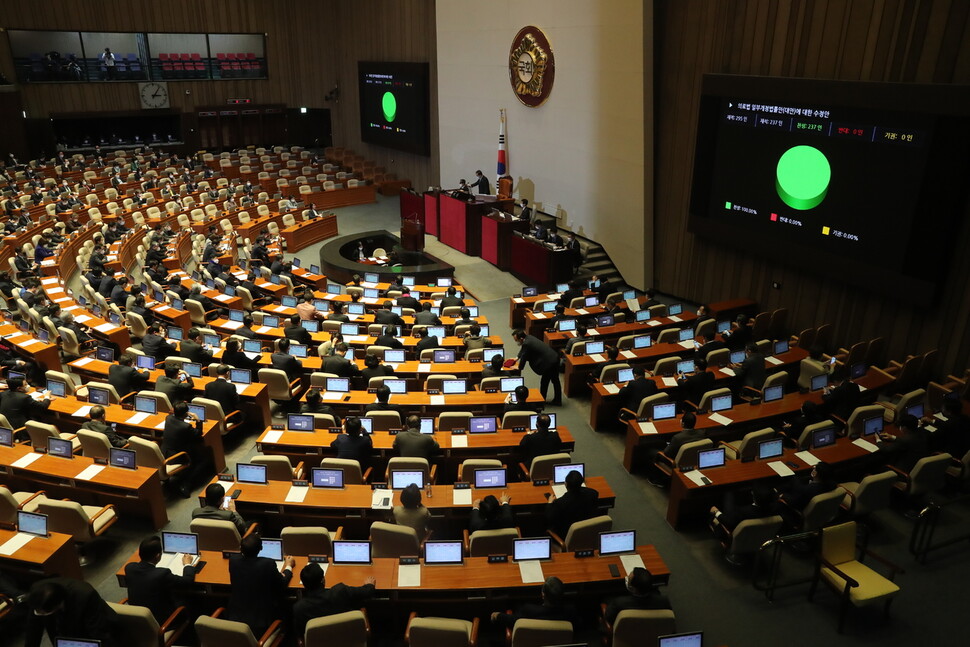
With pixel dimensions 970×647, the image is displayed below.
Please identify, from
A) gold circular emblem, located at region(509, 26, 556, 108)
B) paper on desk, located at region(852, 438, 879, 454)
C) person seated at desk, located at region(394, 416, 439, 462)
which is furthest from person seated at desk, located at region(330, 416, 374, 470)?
gold circular emblem, located at region(509, 26, 556, 108)

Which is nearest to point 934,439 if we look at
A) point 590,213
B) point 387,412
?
point 387,412

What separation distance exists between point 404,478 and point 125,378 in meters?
4.82

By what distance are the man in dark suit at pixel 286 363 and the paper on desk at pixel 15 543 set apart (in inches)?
160

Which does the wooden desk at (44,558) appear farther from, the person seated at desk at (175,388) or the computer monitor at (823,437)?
the computer monitor at (823,437)

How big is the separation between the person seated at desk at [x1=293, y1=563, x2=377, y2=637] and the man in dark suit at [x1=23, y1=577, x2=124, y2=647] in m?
1.33

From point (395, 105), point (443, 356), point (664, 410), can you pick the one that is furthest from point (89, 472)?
point (395, 105)

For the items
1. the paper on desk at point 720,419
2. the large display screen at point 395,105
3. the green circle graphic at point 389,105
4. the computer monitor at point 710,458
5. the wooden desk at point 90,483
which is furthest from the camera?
the green circle graphic at point 389,105

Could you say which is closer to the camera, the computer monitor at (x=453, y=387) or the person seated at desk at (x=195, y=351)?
the computer monitor at (x=453, y=387)

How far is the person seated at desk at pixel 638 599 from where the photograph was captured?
17.0 ft

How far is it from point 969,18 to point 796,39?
9.06 ft

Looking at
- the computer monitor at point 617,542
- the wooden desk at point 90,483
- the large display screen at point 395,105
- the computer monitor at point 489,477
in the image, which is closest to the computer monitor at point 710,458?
the computer monitor at point 617,542

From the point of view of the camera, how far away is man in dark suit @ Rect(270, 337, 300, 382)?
10.1 m

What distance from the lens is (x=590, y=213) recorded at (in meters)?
17.1

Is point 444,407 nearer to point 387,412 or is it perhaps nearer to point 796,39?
point 387,412
